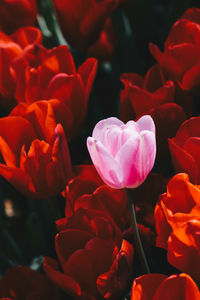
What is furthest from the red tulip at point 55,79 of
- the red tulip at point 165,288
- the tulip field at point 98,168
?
the red tulip at point 165,288

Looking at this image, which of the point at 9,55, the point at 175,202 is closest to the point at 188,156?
the point at 175,202

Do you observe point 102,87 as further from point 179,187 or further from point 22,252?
point 179,187

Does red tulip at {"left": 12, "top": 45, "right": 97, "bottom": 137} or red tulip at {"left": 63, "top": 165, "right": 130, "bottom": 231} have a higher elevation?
red tulip at {"left": 12, "top": 45, "right": 97, "bottom": 137}

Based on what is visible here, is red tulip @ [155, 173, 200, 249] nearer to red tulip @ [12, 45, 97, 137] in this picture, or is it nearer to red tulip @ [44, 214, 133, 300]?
red tulip @ [44, 214, 133, 300]

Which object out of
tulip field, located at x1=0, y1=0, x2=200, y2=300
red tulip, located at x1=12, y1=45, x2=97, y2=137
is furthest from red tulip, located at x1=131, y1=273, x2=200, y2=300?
red tulip, located at x1=12, y1=45, x2=97, y2=137

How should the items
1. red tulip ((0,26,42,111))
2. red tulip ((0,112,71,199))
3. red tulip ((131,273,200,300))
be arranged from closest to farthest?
red tulip ((131,273,200,300))
red tulip ((0,112,71,199))
red tulip ((0,26,42,111))

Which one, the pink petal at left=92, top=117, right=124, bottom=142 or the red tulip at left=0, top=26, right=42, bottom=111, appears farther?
the red tulip at left=0, top=26, right=42, bottom=111

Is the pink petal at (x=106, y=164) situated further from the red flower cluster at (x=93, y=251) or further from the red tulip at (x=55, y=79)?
the red tulip at (x=55, y=79)
